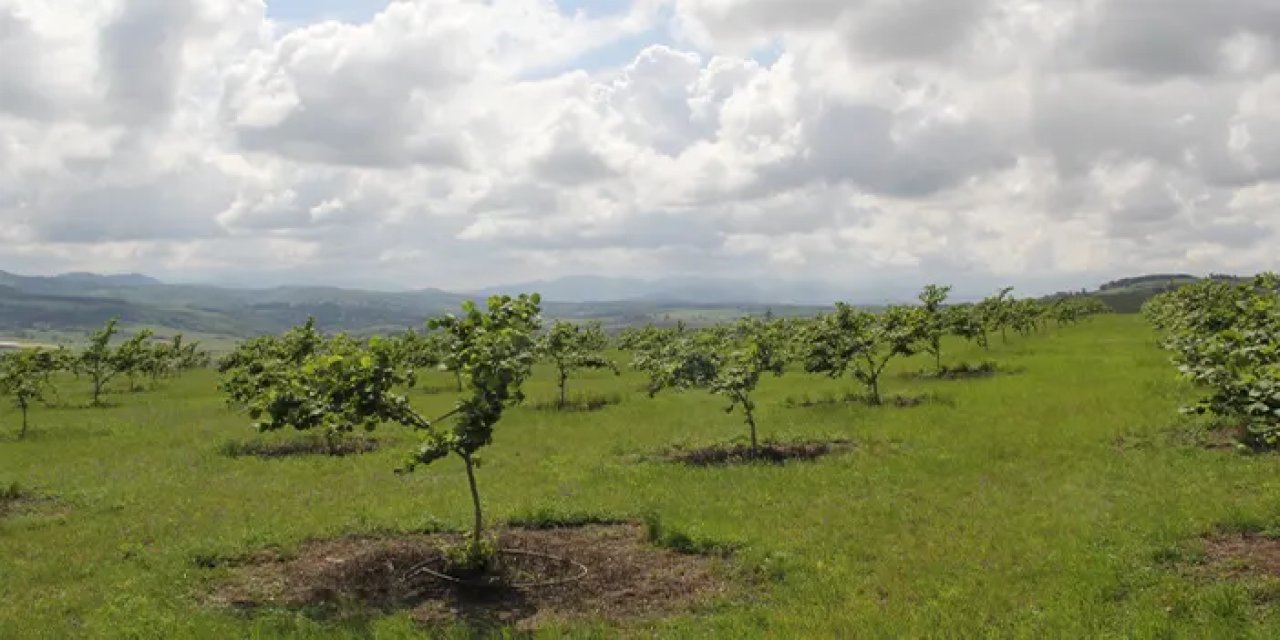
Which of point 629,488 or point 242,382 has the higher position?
point 242,382

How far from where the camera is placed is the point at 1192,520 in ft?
57.9

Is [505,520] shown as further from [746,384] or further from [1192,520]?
[1192,520]

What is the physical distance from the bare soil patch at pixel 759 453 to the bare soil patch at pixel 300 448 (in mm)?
14365

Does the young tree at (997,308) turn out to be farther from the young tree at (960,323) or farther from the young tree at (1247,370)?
the young tree at (1247,370)

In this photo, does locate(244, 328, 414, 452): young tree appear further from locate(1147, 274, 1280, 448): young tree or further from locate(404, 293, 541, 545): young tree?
locate(1147, 274, 1280, 448): young tree

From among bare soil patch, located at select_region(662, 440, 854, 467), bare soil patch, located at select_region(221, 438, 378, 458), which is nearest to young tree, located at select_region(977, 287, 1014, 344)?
bare soil patch, located at select_region(662, 440, 854, 467)

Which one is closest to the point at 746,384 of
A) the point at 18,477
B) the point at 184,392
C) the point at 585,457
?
the point at 585,457

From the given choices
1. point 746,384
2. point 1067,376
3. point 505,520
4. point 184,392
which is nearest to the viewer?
point 505,520

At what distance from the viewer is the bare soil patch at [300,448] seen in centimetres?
3516

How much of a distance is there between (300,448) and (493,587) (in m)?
24.2

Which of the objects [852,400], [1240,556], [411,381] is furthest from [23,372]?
[1240,556]

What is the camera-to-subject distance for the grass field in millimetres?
13680

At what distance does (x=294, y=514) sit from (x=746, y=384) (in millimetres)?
15092

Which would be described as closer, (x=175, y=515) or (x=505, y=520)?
(x=505, y=520)
